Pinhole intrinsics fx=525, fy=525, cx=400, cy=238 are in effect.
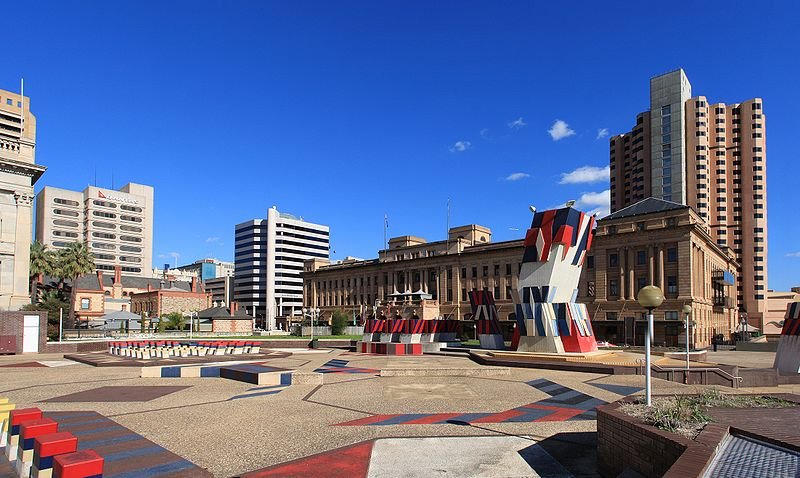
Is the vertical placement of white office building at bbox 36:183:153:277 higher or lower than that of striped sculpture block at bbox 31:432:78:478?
higher

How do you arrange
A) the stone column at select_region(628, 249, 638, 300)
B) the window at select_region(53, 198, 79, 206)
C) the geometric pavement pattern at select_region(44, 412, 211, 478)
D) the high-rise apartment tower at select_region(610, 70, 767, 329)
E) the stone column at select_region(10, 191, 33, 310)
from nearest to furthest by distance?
the geometric pavement pattern at select_region(44, 412, 211, 478), the stone column at select_region(10, 191, 33, 310), the stone column at select_region(628, 249, 638, 300), the high-rise apartment tower at select_region(610, 70, 767, 329), the window at select_region(53, 198, 79, 206)

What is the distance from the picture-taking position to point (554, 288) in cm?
3353

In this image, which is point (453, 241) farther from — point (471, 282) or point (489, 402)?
point (489, 402)

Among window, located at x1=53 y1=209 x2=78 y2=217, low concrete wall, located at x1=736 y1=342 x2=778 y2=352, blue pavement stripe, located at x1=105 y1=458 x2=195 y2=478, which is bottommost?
low concrete wall, located at x1=736 y1=342 x2=778 y2=352

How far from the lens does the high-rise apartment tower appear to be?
110 metres

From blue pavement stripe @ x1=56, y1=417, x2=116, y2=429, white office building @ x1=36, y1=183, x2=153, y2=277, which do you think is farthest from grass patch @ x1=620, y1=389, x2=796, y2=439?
white office building @ x1=36, y1=183, x2=153, y2=277

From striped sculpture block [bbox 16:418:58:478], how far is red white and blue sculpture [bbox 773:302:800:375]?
29689mm

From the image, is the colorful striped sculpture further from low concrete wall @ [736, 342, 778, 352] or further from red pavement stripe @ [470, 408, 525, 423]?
low concrete wall @ [736, 342, 778, 352]

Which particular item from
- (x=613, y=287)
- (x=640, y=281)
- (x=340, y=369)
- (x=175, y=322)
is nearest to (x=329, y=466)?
(x=340, y=369)

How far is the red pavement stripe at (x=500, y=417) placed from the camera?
46.3ft

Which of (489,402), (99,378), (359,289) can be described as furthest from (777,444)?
(359,289)

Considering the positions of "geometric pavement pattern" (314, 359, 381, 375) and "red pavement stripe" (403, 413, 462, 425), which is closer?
"red pavement stripe" (403, 413, 462, 425)

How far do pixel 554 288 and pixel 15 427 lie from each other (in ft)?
95.6

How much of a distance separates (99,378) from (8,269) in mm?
34212
